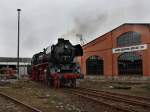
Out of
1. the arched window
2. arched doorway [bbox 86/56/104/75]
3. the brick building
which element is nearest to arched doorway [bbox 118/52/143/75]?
the brick building

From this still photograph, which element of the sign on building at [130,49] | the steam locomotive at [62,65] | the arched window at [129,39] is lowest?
the steam locomotive at [62,65]

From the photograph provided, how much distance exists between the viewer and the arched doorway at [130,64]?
42941 millimetres

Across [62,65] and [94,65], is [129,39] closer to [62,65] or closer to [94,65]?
[94,65]

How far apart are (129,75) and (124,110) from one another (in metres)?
31.7

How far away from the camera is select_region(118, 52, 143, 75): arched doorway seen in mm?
42941

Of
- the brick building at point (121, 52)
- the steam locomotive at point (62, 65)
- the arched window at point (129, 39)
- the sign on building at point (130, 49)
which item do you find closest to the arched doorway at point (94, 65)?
the brick building at point (121, 52)

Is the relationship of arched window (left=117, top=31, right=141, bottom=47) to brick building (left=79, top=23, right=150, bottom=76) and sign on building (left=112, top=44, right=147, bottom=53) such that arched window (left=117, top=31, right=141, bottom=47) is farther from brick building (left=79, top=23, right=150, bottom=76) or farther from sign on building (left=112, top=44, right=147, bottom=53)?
sign on building (left=112, top=44, right=147, bottom=53)

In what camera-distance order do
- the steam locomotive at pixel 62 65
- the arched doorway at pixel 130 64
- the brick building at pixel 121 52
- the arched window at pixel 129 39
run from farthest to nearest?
1. the arched window at pixel 129 39
2. the arched doorway at pixel 130 64
3. the brick building at pixel 121 52
4. the steam locomotive at pixel 62 65

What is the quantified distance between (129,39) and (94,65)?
8973 mm

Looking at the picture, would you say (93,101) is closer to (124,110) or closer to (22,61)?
(124,110)

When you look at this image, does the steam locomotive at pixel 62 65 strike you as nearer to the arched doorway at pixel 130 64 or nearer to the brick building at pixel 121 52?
the brick building at pixel 121 52

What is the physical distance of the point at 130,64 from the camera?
44.1 meters

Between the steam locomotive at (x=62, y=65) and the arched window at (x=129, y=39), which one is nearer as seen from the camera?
the steam locomotive at (x=62, y=65)

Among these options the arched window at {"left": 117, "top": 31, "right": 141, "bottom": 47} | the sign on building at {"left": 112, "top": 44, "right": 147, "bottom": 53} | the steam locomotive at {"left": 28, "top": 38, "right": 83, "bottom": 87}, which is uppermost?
the arched window at {"left": 117, "top": 31, "right": 141, "bottom": 47}
